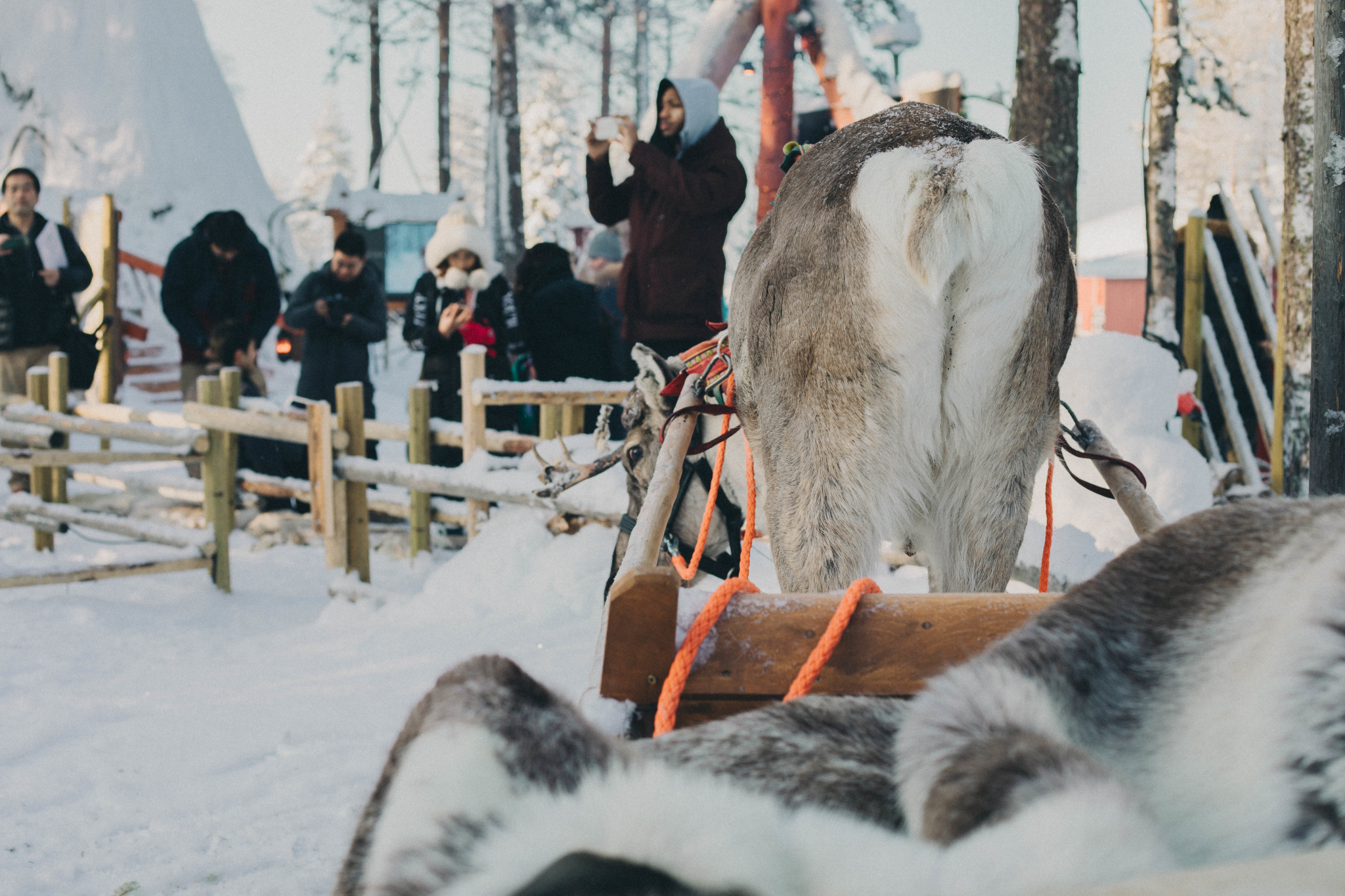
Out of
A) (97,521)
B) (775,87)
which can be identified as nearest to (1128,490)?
(775,87)

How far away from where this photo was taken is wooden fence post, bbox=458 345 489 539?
21.9 ft

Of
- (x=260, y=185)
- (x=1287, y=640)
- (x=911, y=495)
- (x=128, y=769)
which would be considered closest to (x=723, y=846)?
(x=1287, y=640)

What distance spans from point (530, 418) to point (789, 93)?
3.37 meters

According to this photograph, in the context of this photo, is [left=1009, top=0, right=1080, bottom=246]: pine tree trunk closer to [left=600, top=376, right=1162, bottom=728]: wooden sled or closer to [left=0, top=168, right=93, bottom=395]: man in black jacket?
[left=600, top=376, right=1162, bottom=728]: wooden sled

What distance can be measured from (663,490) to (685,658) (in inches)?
38.9

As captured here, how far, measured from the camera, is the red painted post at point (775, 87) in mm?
7203

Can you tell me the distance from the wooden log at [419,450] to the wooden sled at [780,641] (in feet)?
19.1

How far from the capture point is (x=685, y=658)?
4.18 feet

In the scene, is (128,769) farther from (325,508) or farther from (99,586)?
(99,586)

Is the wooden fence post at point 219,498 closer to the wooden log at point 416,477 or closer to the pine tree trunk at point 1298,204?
the wooden log at point 416,477

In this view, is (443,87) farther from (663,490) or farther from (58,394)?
(663,490)

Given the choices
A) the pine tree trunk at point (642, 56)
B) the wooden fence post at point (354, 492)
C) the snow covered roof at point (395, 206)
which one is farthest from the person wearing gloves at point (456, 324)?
the pine tree trunk at point (642, 56)

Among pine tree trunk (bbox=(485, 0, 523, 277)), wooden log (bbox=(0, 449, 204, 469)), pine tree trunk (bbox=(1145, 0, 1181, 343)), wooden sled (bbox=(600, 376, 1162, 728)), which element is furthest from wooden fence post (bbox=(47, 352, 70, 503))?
pine tree trunk (bbox=(1145, 0, 1181, 343))

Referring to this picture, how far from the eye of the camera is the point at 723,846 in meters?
0.69
